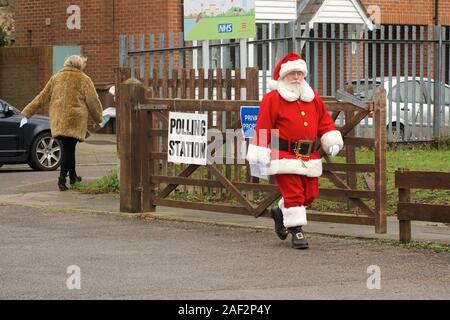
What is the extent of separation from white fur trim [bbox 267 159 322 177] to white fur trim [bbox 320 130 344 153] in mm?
157

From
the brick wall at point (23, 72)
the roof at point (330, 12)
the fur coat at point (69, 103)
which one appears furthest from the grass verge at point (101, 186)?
the brick wall at point (23, 72)

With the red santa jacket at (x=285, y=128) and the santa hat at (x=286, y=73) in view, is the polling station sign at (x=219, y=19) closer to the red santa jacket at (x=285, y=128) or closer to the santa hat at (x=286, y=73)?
the santa hat at (x=286, y=73)

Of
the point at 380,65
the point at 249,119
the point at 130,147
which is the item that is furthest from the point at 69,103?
the point at 380,65

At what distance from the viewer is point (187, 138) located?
1266cm

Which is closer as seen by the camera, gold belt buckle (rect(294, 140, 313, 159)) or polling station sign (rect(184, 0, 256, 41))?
gold belt buckle (rect(294, 140, 313, 159))

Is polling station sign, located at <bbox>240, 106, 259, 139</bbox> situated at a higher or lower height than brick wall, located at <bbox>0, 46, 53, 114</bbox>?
lower

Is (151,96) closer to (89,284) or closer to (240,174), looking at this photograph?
(240,174)

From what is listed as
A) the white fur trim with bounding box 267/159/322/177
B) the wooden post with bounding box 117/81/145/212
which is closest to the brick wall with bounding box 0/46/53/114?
the wooden post with bounding box 117/81/145/212

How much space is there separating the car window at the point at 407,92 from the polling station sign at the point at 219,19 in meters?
5.30

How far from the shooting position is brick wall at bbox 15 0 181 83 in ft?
85.0

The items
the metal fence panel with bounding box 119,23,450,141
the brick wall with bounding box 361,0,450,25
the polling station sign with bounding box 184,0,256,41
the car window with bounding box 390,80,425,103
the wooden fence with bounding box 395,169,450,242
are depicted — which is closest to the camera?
the wooden fence with bounding box 395,169,450,242

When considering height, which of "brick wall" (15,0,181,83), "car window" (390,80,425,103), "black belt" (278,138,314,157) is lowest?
"black belt" (278,138,314,157)

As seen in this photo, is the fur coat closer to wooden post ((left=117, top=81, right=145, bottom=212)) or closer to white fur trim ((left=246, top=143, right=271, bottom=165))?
wooden post ((left=117, top=81, right=145, bottom=212))
